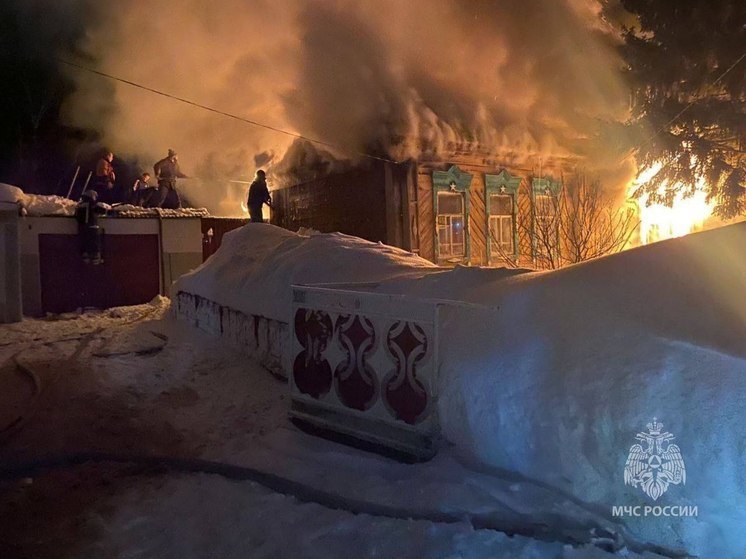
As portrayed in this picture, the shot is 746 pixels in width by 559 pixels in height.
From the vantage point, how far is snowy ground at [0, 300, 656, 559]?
3.16m

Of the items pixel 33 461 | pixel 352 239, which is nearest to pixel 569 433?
pixel 33 461

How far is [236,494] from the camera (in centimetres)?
393

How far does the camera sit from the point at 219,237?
18.3m

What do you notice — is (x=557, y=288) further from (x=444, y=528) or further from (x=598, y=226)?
(x=598, y=226)

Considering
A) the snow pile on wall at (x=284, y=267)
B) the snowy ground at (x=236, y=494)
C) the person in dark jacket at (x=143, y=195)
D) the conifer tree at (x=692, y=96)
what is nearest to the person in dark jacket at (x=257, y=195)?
the snow pile on wall at (x=284, y=267)

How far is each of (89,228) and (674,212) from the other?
14890mm

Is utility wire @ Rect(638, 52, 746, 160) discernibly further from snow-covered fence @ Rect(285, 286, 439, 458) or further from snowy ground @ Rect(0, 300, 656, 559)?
snow-covered fence @ Rect(285, 286, 439, 458)

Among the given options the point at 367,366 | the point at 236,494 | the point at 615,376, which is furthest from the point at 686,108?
the point at 236,494

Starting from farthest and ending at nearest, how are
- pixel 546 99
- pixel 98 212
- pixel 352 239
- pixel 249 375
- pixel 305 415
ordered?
1. pixel 546 99
2. pixel 98 212
3. pixel 352 239
4. pixel 249 375
5. pixel 305 415

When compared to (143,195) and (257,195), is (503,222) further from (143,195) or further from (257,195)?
(143,195)

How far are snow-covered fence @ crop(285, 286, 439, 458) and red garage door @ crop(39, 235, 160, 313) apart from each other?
40.4 ft

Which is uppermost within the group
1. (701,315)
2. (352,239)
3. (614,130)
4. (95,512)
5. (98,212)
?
(614,130)

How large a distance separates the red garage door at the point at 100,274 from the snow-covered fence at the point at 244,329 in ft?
22.0

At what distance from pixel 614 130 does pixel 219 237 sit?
39.5 feet
